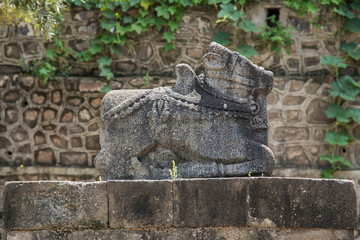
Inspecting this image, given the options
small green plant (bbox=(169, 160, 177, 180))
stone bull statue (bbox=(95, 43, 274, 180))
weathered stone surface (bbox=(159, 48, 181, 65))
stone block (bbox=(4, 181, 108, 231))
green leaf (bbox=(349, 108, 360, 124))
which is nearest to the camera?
stone block (bbox=(4, 181, 108, 231))

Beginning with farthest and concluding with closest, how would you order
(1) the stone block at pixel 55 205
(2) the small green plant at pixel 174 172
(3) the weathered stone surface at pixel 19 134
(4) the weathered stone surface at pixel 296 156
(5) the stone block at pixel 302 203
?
(3) the weathered stone surface at pixel 19 134
(4) the weathered stone surface at pixel 296 156
(2) the small green plant at pixel 174 172
(1) the stone block at pixel 55 205
(5) the stone block at pixel 302 203

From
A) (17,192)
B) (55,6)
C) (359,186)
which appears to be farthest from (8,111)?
(359,186)

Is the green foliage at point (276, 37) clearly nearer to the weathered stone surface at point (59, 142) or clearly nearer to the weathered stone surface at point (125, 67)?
the weathered stone surface at point (125, 67)

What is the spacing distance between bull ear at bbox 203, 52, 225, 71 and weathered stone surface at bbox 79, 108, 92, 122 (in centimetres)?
379

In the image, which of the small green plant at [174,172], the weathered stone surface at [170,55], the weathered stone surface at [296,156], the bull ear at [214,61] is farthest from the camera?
the weathered stone surface at [170,55]

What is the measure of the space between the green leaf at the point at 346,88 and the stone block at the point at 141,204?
4.52 m

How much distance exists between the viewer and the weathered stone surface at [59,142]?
8961mm

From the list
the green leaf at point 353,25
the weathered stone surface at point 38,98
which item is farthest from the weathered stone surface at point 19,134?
the green leaf at point 353,25

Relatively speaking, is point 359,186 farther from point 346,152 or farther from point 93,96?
point 93,96

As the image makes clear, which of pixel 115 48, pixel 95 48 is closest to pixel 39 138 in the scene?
pixel 95 48

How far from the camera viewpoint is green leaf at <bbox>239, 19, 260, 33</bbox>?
29.0 ft

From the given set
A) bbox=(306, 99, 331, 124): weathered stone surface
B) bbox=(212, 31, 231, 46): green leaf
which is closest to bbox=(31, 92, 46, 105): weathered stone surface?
bbox=(212, 31, 231, 46): green leaf

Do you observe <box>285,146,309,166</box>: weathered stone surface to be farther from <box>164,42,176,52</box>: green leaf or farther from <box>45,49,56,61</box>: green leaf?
<box>45,49,56,61</box>: green leaf

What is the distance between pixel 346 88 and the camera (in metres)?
8.79
